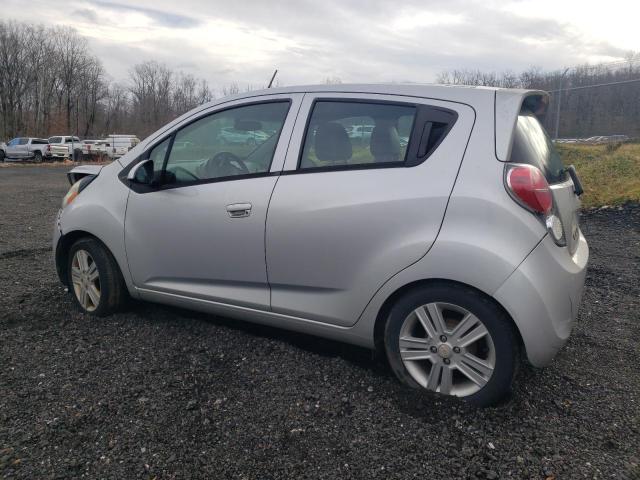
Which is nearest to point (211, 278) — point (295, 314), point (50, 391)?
point (295, 314)

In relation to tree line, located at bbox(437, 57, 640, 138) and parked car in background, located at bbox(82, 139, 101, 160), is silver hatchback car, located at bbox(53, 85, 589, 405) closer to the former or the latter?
tree line, located at bbox(437, 57, 640, 138)

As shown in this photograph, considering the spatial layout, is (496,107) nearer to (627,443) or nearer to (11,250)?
(627,443)

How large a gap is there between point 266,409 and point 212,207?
1304 mm

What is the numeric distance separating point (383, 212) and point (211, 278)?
131 centimetres

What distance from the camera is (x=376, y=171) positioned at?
2873 mm

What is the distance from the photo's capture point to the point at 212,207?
10.9 feet

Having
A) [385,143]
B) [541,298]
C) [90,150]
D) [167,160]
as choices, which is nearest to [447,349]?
[541,298]

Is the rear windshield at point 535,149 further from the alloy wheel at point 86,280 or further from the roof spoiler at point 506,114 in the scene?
the alloy wheel at point 86,280

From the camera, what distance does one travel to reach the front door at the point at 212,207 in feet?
10.6

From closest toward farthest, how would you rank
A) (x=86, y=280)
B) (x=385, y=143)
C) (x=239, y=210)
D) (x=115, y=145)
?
(x=385, y=143) → (x=239, y=210) → (x=86, y=280) → (x=115, y=145)

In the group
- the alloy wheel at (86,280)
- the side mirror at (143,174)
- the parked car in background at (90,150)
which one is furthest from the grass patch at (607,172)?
the parked car in background at (90,150)

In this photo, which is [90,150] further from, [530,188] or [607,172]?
[530,188]

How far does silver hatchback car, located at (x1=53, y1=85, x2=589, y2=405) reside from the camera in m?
2.58

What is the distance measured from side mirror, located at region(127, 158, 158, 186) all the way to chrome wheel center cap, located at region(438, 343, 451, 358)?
2180 millimetres
